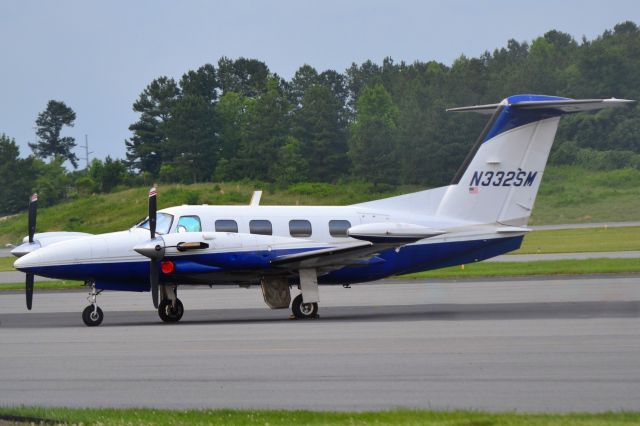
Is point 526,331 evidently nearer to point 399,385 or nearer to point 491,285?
point 399,385

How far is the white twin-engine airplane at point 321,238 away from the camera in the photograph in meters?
21.9

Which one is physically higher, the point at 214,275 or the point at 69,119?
the point at 69,119

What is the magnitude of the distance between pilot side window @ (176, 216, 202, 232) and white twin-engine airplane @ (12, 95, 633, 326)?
22mm

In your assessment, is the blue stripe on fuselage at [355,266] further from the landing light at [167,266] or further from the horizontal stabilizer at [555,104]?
the horizontal stabilizer at [555,104]

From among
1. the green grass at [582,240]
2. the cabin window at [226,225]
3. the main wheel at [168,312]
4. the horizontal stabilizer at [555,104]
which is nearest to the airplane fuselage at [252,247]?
the cabin window at [226,225]

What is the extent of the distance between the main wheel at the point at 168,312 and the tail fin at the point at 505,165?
6.71 meters

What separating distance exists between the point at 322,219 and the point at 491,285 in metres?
8.36

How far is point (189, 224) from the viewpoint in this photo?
2247cm

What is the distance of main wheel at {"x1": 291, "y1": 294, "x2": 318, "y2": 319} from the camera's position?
22.6 meters

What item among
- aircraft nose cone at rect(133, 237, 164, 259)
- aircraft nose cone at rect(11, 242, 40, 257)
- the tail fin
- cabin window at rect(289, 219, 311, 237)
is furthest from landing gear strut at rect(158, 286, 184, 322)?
the tail fin

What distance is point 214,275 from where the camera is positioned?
2245 centimetres

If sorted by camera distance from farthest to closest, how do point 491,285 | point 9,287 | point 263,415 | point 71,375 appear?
point 9,287 → point 491,285 → point 71,375 → point 263,415

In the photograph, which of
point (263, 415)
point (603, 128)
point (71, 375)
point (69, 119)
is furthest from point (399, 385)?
point (69, 119)

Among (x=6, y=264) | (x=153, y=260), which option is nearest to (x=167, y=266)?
(x=153, y=260)
